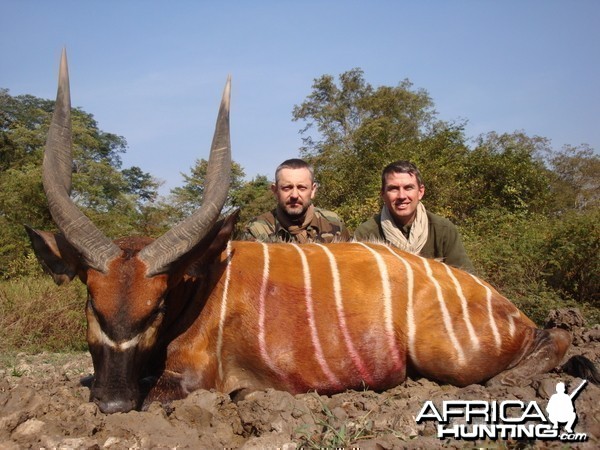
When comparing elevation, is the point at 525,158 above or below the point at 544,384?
above

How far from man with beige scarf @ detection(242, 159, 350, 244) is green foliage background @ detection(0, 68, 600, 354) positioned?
12.6 inches

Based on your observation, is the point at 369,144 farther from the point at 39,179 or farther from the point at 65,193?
the point at 65,193

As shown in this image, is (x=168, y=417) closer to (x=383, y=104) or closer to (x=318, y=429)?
(x=318, y=429)

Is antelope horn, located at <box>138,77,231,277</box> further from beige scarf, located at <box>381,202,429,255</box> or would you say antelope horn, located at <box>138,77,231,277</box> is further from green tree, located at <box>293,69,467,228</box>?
green tree, located at <box>293,69,467,228</box>

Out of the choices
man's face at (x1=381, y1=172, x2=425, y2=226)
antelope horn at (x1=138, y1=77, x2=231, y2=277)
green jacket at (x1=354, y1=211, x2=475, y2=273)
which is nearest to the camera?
antelope horn at (x1=138, y1=77, x2=231, y2=277)

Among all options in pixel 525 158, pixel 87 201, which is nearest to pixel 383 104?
pixel 525 158

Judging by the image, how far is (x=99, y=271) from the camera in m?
2.54

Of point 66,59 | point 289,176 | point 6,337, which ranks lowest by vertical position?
point 6,337

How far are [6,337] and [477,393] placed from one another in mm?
5117

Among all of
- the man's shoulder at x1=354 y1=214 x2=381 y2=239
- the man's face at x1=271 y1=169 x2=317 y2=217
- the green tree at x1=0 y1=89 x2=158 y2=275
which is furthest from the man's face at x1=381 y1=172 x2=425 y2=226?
the green tree at x1=0 y1=89 x2=158 y2=275

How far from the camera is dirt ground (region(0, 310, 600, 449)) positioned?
2102 millimetres

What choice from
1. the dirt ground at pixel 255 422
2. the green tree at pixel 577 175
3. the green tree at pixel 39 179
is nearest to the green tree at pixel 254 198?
the green tree at pixel 39 179

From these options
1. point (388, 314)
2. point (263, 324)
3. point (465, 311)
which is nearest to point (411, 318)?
point (388, 314)

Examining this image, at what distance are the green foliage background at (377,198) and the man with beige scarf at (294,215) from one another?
32 cm
